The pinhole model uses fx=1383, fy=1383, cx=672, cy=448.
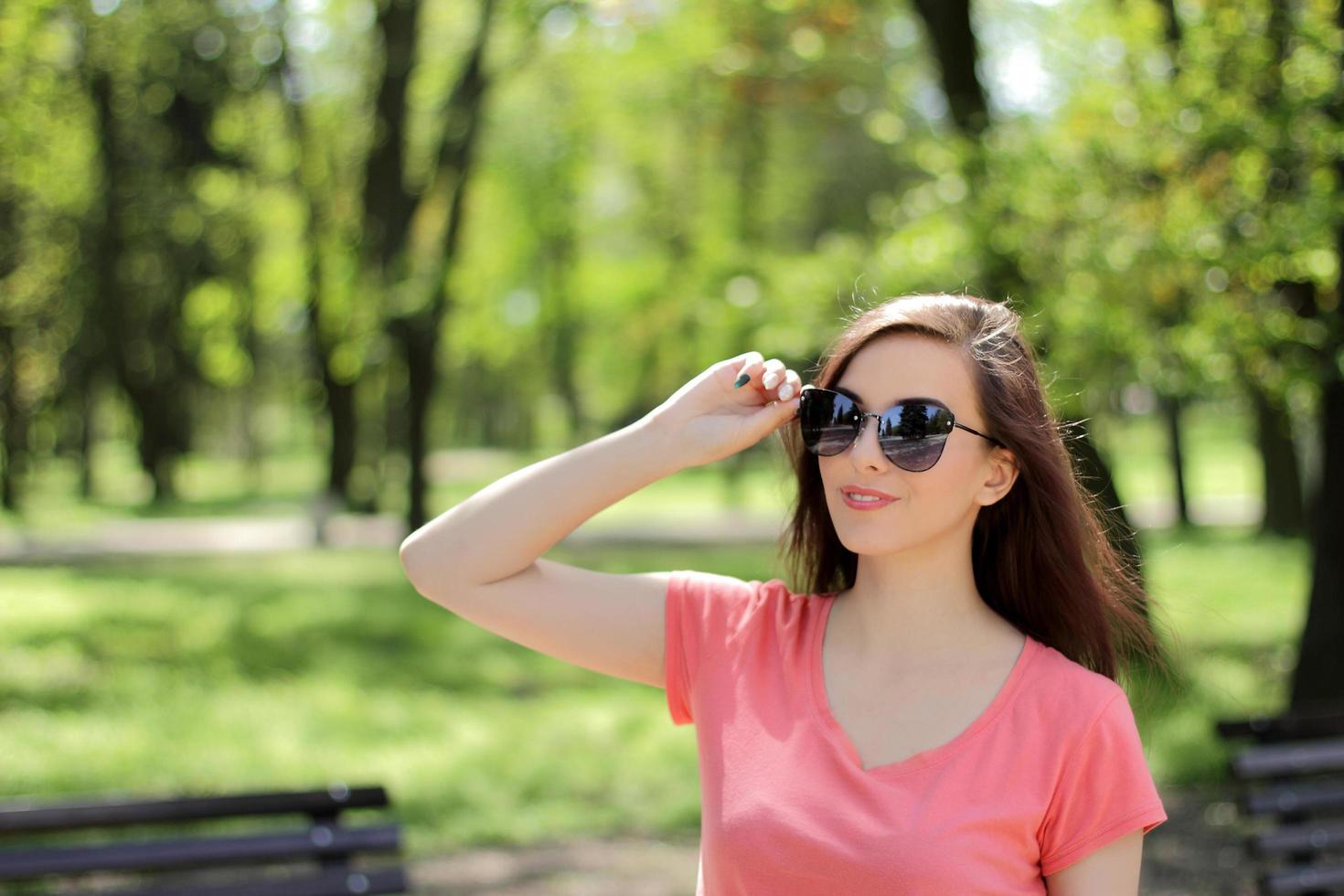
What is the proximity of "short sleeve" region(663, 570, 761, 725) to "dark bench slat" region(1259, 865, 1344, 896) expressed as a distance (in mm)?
2406

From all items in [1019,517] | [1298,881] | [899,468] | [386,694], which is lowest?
[386,694]

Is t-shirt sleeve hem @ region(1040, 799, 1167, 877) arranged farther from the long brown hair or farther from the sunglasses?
the sunglasses

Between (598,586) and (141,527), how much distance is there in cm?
2321

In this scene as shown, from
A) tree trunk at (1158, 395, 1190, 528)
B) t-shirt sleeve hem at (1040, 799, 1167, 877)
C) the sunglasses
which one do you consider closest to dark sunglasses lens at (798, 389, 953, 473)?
the sunglasses

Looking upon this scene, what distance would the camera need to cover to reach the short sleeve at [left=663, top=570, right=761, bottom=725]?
7.31 ft

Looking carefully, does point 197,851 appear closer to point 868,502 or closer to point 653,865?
point 868,502

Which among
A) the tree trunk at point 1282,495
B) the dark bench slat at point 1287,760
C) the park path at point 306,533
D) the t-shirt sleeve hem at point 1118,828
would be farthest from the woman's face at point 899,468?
the tree trunk at point 1282,495

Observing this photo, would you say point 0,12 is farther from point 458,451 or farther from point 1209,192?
point 458,451

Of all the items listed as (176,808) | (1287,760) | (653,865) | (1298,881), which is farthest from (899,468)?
(653,865)

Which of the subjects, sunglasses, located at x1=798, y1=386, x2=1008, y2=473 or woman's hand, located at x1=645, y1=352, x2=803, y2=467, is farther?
woman's hand, located at x1=645, y1=352, x2=803, y2=467

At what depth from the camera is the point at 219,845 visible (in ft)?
10.5

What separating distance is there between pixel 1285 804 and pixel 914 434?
8.31ft

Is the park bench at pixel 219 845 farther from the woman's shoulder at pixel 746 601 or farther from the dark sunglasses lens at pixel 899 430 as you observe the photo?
the dark sunglasses lens at pixel 899 430

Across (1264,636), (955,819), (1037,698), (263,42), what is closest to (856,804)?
(955,819)
